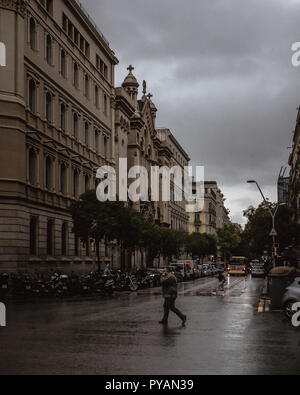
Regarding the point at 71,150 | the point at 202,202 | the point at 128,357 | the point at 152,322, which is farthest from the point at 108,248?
the point at 202,202

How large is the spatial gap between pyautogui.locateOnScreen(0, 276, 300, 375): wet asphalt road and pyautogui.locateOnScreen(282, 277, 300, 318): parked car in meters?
0.44

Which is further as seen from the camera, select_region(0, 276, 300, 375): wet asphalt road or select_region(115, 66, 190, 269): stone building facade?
select_region(115, 66, 190, 269): stone building facade

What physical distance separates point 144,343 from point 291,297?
24.4ft

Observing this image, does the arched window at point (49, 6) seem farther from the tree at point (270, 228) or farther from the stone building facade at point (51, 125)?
the tree at point (270, 228)

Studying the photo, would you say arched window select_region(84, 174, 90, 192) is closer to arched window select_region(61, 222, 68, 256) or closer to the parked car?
arched window select_region(61, 222, 68, 256)

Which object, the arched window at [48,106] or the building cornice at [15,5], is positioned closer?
the building cornice at [15,5]

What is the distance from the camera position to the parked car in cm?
1922

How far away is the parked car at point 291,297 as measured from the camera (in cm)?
1922

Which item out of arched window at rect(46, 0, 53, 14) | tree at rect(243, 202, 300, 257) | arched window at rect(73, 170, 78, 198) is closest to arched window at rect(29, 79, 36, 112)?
arched window at rect(46, 0, 53, 14)

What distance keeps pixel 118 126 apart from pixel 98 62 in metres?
9.35

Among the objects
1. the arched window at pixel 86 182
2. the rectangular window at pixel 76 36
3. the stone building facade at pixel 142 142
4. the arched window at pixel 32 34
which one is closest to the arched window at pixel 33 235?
the arched window at pixel 32 34

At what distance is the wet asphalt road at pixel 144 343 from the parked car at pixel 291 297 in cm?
44
